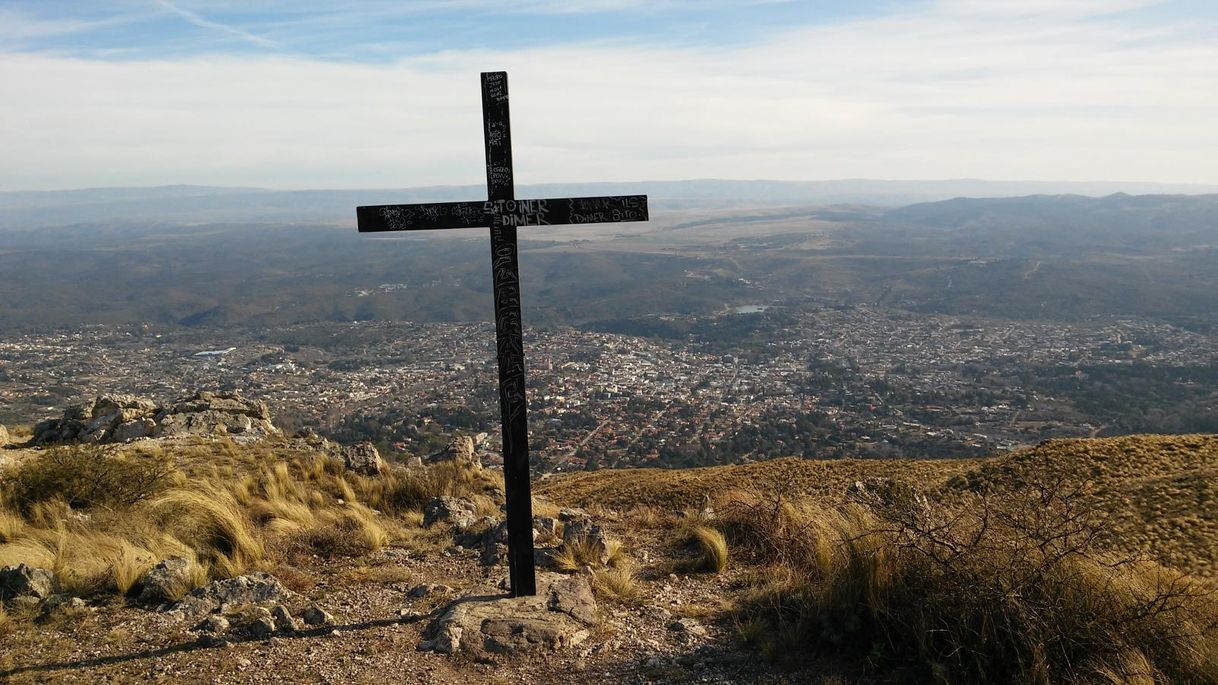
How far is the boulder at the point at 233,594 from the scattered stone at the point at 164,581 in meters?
0.15

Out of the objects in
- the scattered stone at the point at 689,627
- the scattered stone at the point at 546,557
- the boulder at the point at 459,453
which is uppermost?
the scattered stone at the point at 689,627

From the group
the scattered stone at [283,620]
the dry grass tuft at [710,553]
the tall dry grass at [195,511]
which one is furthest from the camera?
the dry grass tuft at [710,553]

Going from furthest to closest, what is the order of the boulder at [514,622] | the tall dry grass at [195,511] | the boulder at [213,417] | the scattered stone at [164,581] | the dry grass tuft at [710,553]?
the boulder at [213,417] → the dry grass tuft at [710,553] → the tall dry grass at [195,511] → the scattered stone at [164,581] → the boulder at [514,622]

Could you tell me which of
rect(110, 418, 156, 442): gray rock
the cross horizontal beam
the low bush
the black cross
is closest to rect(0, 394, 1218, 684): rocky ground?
the low bush

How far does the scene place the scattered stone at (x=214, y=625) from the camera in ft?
16.4

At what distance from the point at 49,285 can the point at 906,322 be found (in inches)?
4888

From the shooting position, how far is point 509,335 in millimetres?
5410

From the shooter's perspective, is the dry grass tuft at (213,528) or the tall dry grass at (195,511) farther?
the dry grass tuft at (213,528)

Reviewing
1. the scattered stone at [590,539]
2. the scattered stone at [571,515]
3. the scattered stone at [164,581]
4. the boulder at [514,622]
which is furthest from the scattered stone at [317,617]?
the scattered stone at [571,515]

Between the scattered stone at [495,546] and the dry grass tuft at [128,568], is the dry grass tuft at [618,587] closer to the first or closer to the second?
the scattered stone at [495,546]

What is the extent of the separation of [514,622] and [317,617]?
1.45m

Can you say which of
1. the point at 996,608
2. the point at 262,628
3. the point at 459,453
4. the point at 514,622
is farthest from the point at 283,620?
the point at 459,453

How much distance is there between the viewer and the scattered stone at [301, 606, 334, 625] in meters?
5.24

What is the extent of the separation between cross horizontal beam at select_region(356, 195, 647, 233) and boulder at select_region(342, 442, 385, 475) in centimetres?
585
